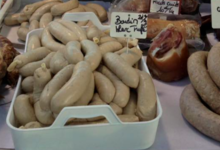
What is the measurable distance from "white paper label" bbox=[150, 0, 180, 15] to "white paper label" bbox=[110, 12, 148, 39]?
47 centimetres

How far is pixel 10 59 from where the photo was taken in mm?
1135

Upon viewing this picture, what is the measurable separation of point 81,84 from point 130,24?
37cm

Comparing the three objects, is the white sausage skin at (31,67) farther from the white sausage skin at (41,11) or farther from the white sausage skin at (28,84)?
the white sausage skin at (41,11)

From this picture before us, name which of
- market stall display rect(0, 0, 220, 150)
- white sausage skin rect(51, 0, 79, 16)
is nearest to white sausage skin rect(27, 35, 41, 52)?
market stall display rect(0, 0, 220, 150)

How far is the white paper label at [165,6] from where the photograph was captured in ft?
4.91

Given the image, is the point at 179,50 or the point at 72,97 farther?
the point at 179,50

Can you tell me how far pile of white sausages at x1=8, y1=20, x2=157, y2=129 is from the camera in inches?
32.4

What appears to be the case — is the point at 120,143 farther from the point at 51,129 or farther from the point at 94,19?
the point at 94,19

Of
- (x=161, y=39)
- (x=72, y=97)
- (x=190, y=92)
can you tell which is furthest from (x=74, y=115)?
(x=161, y=39)

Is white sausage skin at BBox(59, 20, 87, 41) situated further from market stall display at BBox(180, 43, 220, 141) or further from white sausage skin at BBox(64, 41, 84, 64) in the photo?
market stall display at BBox(180, 43, 220, 141)

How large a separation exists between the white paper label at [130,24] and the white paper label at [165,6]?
0.47 metres

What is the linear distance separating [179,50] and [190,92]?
0.21 metres

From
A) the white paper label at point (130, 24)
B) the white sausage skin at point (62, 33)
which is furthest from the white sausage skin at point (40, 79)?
the white paper label at point (130, 24)

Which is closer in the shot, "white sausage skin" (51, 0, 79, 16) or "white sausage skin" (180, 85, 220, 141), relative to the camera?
"white sausage skin" (180, 85, 220, 141)
